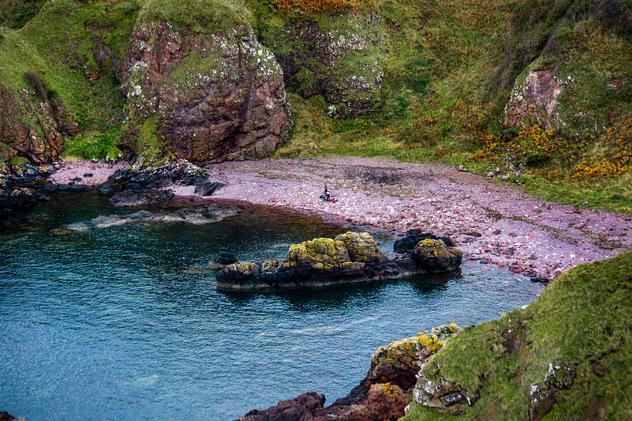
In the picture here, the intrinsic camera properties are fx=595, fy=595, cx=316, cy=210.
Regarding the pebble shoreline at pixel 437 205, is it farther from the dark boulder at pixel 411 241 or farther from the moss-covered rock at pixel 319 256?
the moss-covered rock at pixel 319 256

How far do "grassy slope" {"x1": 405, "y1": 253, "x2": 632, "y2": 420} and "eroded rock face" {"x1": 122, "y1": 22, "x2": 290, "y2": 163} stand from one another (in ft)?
231

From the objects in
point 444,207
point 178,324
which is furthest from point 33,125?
point 444,207

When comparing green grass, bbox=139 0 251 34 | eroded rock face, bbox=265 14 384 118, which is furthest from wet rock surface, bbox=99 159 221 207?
eroded rock face, bbox=265 14 384 118

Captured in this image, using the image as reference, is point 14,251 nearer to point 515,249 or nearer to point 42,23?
point 515,249

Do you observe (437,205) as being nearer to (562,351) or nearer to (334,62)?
(334,62)

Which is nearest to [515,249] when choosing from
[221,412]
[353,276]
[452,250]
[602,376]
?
[452,250]

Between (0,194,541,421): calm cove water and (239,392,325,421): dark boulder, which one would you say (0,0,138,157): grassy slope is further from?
(239,392,325,421): dark boulder

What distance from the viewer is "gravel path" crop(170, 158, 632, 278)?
5294 cm

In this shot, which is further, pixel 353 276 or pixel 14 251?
pixel 14 251

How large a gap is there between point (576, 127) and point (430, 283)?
33.5 metres

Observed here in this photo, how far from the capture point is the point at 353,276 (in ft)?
163

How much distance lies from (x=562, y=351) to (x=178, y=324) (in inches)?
1195

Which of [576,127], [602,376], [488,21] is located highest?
[488,21]

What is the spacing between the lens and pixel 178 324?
4341cm
